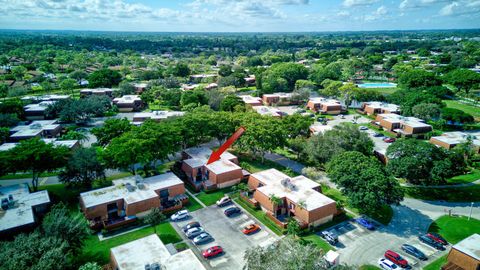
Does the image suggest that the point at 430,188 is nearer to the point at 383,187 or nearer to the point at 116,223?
the point at 383,187

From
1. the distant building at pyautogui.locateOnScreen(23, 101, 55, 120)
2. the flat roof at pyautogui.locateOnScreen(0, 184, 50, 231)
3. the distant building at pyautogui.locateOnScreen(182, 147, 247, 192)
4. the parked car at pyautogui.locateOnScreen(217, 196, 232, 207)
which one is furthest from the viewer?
the distant building at pyautogui.locateOnScreen(23, 101, 55, 120)

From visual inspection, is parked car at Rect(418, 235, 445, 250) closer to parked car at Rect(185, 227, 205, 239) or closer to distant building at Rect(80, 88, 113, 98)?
parked car at Rect(185, 227, 205, 239)

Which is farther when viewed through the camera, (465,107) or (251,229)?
(465,107)

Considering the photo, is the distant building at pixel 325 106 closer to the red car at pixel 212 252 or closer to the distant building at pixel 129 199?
the distant building at pixel 129 199

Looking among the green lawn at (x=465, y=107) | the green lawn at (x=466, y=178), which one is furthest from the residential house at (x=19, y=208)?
the green lawn at (x=465, y=107)

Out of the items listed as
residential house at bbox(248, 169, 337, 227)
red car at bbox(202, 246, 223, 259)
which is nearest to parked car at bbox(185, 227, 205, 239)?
red car at bbox(202, 246, 223, 259)

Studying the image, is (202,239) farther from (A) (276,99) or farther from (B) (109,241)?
(A) (276,99)

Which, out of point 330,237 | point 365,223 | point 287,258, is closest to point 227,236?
point 330,237
